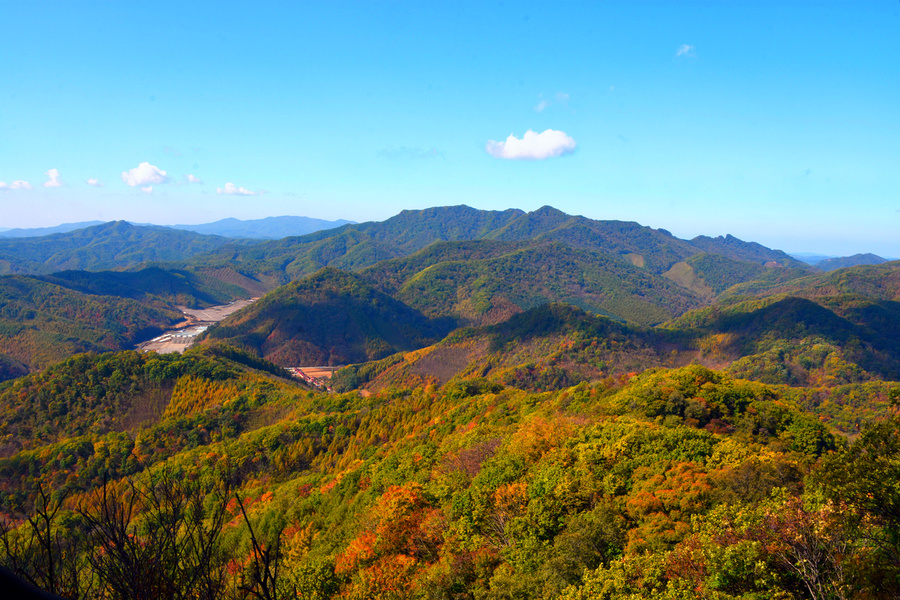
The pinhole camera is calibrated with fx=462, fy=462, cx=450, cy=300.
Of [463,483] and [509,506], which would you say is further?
[463,483]

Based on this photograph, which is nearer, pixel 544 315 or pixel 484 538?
pixel 484 538

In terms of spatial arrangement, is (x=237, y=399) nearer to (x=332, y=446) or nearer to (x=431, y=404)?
(x=332, y=446)

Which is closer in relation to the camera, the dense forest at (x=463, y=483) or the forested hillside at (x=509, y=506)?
the forested hillside at (x=509, y=506)

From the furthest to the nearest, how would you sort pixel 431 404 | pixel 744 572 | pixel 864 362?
1. pixel 864 362
2. pixel 431 404
3. pixel 744 572

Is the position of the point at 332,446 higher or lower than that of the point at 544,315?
lower

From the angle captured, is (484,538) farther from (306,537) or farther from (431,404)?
(431,404)

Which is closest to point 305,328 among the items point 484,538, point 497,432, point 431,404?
point 431,404

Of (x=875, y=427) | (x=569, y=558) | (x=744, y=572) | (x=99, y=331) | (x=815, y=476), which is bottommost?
(x=99, y=331)

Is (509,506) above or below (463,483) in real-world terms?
above

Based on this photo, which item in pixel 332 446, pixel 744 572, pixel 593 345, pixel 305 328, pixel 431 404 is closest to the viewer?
pixel 744 572

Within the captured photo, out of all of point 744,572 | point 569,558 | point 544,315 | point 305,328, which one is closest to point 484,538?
point 569,558

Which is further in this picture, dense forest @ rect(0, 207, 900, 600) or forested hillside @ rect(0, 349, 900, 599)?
dense forest @ rect(0, 207, 900, 600)
